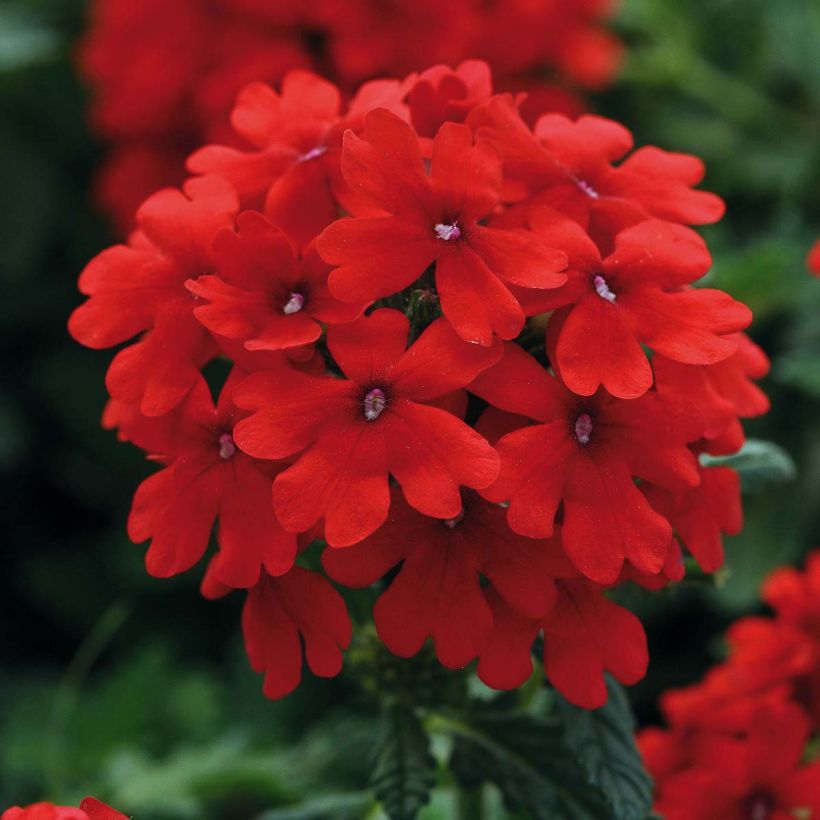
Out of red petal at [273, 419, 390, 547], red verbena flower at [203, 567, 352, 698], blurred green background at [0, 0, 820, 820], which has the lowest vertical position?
blurred green background at [0, 0, 820, 820]

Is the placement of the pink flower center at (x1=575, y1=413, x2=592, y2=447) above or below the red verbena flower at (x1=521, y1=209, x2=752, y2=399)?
below

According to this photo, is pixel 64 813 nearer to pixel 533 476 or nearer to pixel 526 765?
pixel 533 476

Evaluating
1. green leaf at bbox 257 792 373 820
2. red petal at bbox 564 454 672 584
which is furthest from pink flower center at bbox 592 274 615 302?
green leaf at bbox 257 792 373 820

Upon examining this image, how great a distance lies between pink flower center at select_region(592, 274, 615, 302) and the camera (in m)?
0.81

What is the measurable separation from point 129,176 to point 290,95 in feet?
3.49

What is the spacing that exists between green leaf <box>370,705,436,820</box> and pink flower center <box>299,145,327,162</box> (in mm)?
461

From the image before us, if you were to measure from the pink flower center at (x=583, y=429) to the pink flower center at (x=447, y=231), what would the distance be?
0.48 ft

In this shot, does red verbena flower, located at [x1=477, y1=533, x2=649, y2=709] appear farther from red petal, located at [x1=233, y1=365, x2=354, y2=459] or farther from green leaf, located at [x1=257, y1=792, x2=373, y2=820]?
green leaf, located at [x1=257, y1=792, x2=373, y2=820]

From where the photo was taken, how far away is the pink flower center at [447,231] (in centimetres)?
81

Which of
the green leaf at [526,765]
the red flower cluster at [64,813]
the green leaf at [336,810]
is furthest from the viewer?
the green leaf at [336,810]

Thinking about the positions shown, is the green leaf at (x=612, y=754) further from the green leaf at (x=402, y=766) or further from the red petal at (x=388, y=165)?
the red petal at (x=388, y=165)

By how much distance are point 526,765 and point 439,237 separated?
18.6 inches

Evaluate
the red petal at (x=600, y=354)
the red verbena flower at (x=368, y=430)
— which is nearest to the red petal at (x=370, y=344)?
the red verbena flower at (x=368, y=430)

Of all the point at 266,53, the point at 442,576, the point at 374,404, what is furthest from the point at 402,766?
the point at 266,53
